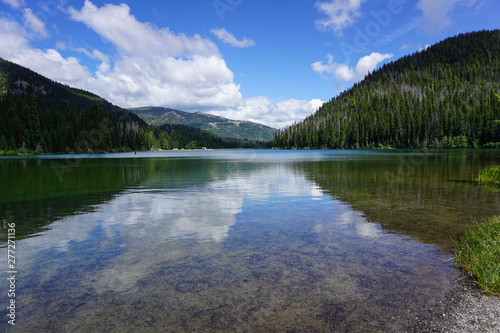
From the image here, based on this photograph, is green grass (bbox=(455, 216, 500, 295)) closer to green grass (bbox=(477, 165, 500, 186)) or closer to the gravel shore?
the gravel shore

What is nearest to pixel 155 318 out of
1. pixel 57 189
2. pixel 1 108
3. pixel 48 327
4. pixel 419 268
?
pixel 48 327

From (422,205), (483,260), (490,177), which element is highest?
(490,177)

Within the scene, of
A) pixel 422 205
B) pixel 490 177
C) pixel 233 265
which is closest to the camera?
pixel 233 265

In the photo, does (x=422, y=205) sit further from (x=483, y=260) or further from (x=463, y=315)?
(x=463, y=315)

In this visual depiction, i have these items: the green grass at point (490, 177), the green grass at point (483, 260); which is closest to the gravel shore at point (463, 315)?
the green grass at point (483, 260)

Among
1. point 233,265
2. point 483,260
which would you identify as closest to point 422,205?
point 483,260

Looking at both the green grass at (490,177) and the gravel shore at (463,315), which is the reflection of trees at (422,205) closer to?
the green grass at (490,177)

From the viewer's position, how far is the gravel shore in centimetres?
522

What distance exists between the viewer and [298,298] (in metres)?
6.36

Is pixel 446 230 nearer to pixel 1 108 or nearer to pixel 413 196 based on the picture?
pixel 413 196

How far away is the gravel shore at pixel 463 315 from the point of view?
522 centimetres

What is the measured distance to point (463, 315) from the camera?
5.58m

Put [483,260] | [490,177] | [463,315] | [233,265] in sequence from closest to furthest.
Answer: [463,315] < [483,260] < [233,265] < [490,177]

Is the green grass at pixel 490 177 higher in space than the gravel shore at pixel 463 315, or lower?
higher
